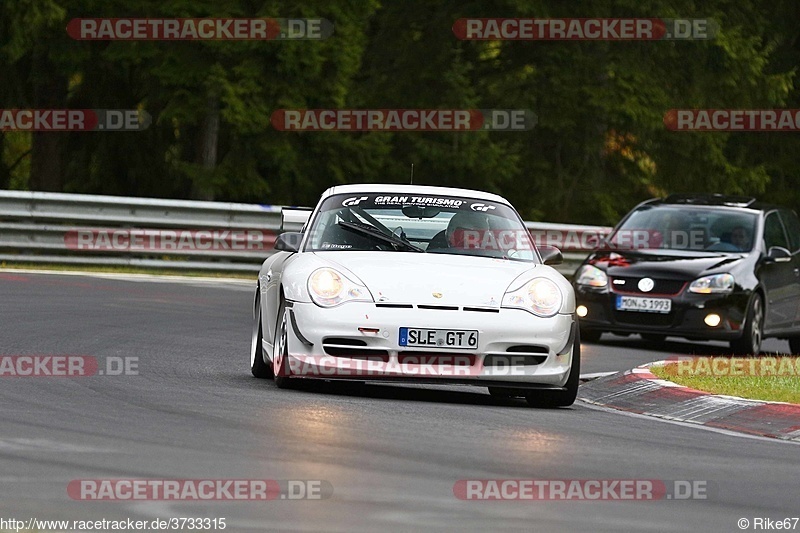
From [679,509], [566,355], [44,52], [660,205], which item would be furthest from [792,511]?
[44,52]

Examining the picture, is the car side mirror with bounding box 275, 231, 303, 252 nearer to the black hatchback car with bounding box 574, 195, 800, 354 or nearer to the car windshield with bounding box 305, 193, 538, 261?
the car windshield with bounding box 305, 193, 538, 261

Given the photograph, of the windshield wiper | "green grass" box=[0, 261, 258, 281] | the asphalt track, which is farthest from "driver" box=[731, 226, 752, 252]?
"green grass" box=[0, 261, 258, 281]

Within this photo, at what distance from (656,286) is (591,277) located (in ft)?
2.35

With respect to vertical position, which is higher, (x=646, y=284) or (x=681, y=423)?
(x=646, y=284)

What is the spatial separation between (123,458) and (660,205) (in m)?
11.9

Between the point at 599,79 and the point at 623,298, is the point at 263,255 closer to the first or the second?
the point at 623,298

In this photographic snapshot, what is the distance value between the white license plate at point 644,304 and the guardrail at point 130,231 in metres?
8.20

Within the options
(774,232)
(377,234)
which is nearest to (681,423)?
(377,234)

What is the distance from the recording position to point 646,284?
56.2 ft

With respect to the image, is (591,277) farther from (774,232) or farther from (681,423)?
(681,423)

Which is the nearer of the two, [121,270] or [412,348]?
[412,348]

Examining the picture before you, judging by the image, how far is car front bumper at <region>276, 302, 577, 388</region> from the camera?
10438 mm

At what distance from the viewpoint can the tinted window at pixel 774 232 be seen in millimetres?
18109

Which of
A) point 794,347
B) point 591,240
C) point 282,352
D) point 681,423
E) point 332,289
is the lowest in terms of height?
point 794,347
